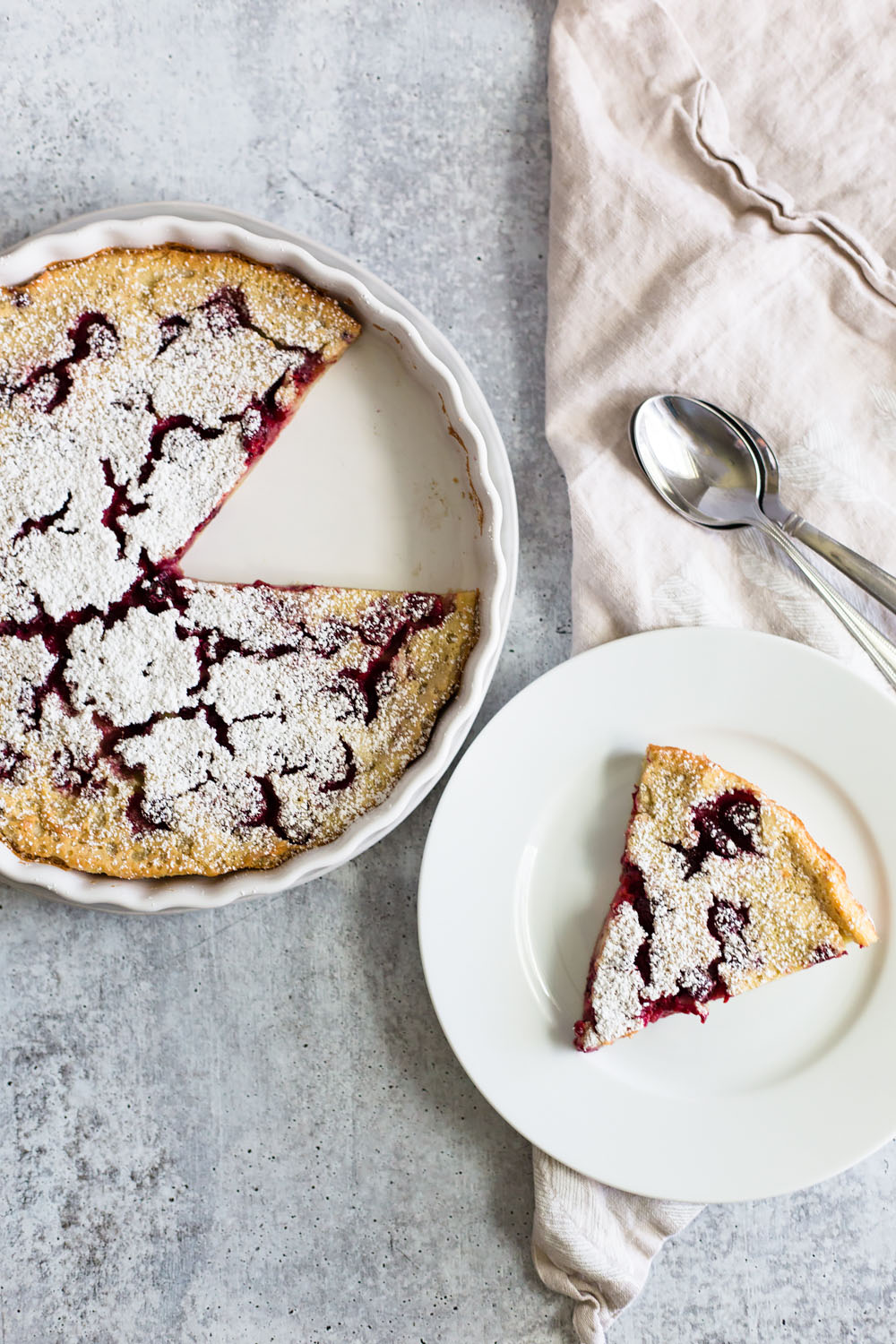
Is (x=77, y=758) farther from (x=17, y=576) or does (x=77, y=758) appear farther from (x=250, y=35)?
(x=250, y=35)

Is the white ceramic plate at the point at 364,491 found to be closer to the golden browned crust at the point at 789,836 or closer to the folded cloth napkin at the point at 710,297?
the folded cloth napkin at the point at 710,297

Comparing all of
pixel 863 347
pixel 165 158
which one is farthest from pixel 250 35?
pixel 863 347

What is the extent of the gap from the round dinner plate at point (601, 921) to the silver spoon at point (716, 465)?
0.54 feet

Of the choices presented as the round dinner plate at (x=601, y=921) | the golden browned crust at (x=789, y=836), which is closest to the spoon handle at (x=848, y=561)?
the round dinner plate at (x=601, y=921)

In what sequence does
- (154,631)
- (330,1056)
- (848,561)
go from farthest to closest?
(330,1056)
(848,561)
(154,631)

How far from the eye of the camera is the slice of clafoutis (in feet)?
5.19

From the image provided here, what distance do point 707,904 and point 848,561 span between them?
2.16 ft

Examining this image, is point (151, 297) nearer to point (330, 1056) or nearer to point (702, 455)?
point (702, 455)

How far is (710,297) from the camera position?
166cm

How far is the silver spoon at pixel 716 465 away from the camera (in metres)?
1.66

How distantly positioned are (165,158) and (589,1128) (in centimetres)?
193

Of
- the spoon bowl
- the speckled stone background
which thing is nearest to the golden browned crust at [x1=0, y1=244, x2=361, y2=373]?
the speckled stone background

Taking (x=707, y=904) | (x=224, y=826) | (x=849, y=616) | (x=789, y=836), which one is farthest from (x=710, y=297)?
(x=224, y=826)

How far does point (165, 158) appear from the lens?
5.61 feet
